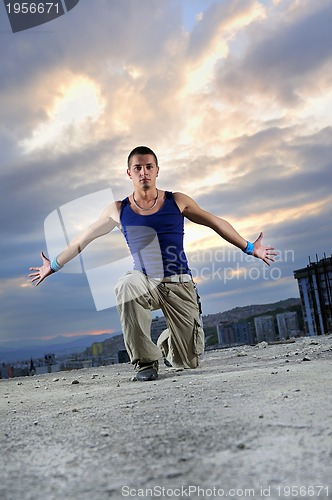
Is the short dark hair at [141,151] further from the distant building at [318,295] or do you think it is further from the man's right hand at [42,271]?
the distant building at [318,295]

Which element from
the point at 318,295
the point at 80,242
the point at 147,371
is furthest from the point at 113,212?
the point at 318,295

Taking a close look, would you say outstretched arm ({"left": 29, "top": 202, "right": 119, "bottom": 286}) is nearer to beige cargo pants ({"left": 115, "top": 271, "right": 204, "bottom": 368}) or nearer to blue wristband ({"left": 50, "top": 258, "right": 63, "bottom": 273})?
blue wristband ({"left": 50, "top": 258, "right": 63, "bottom": 273})

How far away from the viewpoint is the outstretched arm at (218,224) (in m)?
5.96

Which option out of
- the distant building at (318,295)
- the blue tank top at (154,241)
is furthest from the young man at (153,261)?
the distant building at (318,295)

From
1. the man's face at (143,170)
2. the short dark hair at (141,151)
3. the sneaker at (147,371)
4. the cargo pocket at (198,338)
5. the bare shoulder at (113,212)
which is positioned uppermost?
the short dark hair at (141,151)

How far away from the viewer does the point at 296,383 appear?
3.81 metres

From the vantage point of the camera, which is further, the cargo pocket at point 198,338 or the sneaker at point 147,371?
the cargo pocket at point 198,338

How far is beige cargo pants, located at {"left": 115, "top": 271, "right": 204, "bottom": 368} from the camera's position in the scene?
528 centimetres

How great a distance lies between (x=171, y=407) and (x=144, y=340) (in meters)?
2.02

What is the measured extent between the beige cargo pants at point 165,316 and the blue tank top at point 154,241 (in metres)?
0.12

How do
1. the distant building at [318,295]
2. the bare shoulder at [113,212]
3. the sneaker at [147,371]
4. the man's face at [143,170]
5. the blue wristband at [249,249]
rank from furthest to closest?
the distant building at [318,295] < the blue wristband at [249,249] < the bare shoulder at [113,212] < the man's face at [143,170] < the sneaker at [147,371]

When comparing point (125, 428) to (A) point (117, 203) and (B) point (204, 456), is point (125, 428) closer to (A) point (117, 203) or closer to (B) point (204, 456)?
(B) point (204, 456)

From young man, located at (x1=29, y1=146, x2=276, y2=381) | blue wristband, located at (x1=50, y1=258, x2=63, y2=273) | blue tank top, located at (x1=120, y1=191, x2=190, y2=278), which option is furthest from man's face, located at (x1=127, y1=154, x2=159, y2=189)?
blue wristband, located at (x1=50, y1=258, x2=63, y2=273)

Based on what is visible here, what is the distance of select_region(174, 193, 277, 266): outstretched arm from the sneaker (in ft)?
5.18
